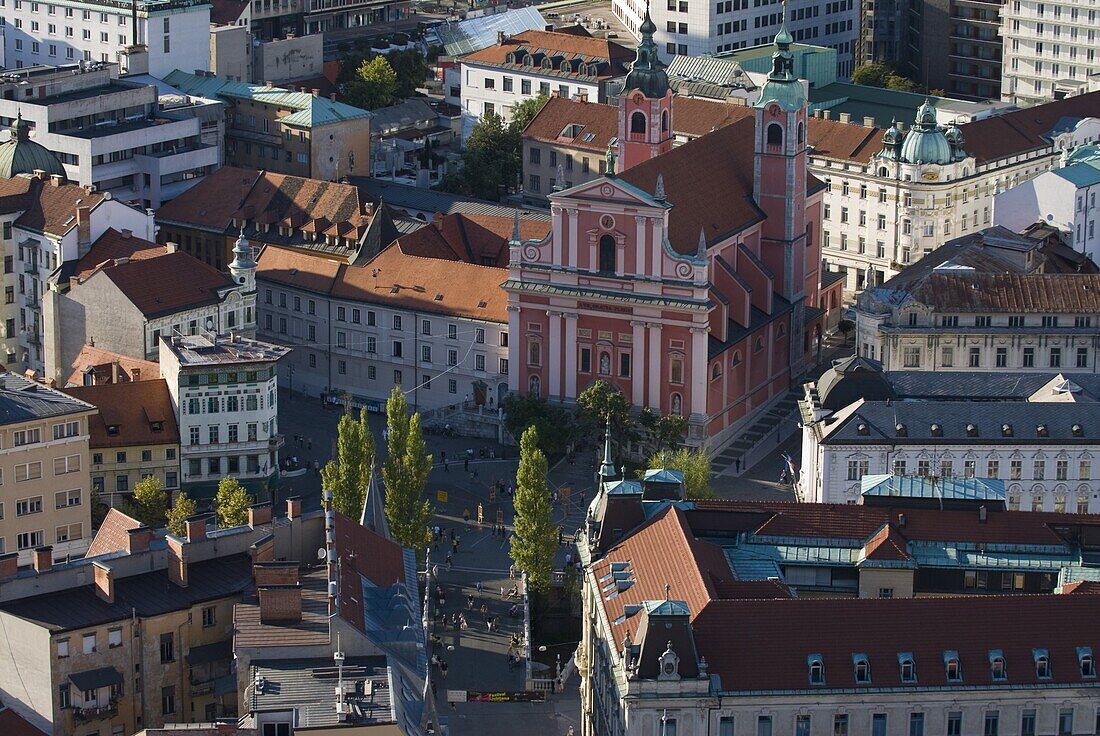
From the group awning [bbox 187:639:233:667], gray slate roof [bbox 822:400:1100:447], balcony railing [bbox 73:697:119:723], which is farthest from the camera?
gray slate roof [bbox 822:400:1100:447]

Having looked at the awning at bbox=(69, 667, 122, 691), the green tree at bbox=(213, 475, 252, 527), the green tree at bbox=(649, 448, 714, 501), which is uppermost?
the awning at bbox=(69, 667, 122, 691)

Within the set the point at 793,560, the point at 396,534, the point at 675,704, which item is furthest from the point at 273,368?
the point at 675,704

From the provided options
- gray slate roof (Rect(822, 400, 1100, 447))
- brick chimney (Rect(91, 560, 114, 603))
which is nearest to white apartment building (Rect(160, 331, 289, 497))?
gray slate roof (Rect(822, 400, 1100, 447))

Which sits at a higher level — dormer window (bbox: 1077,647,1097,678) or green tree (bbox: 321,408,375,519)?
dormer window (bbox: 1077,647,1097,678)

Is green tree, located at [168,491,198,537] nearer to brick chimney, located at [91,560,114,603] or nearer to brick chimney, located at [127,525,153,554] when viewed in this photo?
brick chimney, located at [127,525,153,554]

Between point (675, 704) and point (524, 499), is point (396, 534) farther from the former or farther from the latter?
point (675, 704)

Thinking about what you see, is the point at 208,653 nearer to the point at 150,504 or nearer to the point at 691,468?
the point at 150,504
